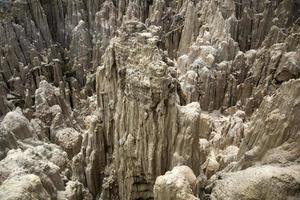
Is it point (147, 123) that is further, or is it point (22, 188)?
point (147, 123)

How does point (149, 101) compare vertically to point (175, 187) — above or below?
above

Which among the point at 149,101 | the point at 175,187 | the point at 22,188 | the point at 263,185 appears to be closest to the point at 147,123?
the point at 149,101

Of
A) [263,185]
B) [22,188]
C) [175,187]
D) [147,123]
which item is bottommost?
[147,123]

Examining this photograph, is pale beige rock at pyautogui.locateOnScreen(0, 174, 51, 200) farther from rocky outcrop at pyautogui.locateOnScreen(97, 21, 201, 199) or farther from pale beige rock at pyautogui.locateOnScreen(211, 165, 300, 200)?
rocky outcrop at pyautogui.locateOnScreen(97, 21, 201, 199)

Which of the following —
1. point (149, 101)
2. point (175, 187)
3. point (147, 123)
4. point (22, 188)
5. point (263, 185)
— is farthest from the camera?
point (147, 123)

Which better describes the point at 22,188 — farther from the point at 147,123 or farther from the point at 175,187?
the point at 147,123

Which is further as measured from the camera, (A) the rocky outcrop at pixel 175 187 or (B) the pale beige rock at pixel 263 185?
(A) the rocky outcrop at pixel 175 187

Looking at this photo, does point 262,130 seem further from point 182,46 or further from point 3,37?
point 3,37

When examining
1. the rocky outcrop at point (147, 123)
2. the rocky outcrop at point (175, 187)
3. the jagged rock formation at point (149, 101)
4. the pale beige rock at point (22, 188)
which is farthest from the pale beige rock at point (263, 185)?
the rocky outcrop at point (147, 123)

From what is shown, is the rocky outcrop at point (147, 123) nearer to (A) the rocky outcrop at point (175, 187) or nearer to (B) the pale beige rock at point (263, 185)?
(A) the rocky outcrop at point (175, 187)

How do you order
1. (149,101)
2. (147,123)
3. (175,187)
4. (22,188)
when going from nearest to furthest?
1. (22,188)
2. (175,187)
3. (149,101)
4. (147,123)
